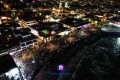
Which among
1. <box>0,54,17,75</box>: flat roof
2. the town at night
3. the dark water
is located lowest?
the dark water

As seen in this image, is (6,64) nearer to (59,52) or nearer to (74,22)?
(59,52)

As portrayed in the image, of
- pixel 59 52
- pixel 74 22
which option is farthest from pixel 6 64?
pixel 74 22

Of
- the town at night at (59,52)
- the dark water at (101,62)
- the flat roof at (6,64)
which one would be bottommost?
the dark water at (101,62)

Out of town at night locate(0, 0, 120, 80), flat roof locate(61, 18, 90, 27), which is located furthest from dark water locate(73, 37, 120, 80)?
flat roof locate(61, 18, 90, 27)

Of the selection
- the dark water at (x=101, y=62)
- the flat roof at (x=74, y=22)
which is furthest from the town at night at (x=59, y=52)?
the flat roof at (x=74, y=22)

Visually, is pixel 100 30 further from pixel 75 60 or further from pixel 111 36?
pixel 75 60

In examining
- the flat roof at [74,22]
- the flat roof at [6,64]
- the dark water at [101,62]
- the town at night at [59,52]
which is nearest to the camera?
the flat roof at [6,64]

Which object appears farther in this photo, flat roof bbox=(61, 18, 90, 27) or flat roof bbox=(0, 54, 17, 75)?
flat roof bbox=(61, 18, 90, 27)

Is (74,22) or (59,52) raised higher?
(74,22)

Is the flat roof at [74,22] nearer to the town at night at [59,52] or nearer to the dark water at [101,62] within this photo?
the town at night at [59,52]

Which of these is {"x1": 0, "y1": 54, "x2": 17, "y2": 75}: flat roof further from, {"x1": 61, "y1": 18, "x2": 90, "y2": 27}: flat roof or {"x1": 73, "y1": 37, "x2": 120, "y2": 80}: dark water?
{"x1": 61, "y1": 18, "x2": 90, "y2": 27}: flat roof
